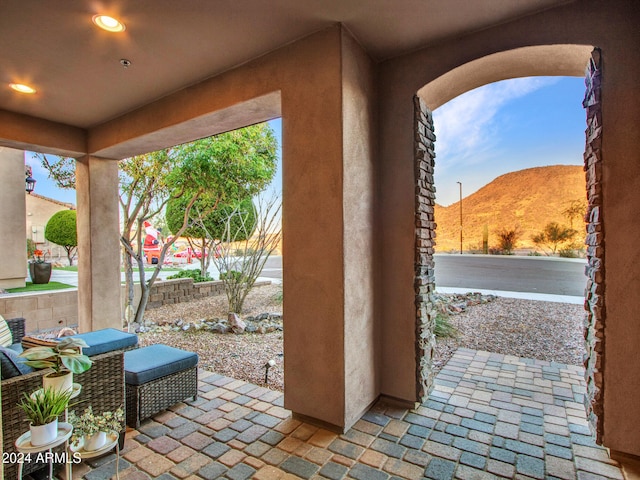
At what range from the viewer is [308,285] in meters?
2.44

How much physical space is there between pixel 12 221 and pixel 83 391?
6.71 meters

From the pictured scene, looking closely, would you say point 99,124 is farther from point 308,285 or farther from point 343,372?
point 343,372

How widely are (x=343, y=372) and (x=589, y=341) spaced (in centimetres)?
167

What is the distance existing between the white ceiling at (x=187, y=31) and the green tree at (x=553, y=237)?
1137cm

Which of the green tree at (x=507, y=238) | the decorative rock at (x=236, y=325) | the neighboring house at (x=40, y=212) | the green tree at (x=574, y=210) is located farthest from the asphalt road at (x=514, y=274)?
the neighboring house at (x=40, y=212)

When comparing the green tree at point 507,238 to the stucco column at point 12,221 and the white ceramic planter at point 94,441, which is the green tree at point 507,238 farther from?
the stucco column at point 12,221

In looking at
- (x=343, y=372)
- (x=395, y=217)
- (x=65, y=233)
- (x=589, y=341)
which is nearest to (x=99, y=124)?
(x=395, y=217)

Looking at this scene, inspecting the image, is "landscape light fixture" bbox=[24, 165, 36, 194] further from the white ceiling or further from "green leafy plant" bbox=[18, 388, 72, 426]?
"green leafy plant" bbox=[18, 388, 72, 426]

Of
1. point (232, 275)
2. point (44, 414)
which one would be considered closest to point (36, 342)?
point (44, 414)

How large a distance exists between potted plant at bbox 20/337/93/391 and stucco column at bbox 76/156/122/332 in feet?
10.4

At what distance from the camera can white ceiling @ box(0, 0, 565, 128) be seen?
Result: 206 centimetres

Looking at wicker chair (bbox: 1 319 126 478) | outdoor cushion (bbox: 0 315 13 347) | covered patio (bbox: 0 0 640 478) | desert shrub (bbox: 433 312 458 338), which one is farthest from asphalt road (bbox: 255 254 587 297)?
wicker chair (bbox: 1 319 126 478)

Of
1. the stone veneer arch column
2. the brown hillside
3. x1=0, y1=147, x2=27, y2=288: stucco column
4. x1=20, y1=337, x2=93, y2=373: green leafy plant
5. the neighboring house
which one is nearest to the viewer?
x1=20, y1=337, x2=93, y2=373: green leafy plant

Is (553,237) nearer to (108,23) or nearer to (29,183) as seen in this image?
(108,23)
